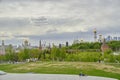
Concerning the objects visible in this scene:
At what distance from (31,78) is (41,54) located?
47175 mm

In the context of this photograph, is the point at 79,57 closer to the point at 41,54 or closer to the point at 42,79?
the point at 41,54

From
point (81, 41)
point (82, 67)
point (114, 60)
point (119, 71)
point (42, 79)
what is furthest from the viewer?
point (81, 41)

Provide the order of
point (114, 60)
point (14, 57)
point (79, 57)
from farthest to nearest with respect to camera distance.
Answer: point (14, 57)
point (79, 57)
point (114, 60)

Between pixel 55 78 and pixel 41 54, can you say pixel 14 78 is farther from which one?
pixel 41 54

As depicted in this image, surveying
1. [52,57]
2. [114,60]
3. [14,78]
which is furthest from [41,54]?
[14,78]

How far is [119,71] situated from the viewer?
94.6 feet

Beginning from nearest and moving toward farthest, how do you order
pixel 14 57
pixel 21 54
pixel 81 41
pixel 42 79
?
pixel 42 79, pixel 21 54, pixel 14 57, pixel 81 41

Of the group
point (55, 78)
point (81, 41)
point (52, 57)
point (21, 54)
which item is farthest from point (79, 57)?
point (81, 41)

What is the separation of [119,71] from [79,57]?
2387 cm

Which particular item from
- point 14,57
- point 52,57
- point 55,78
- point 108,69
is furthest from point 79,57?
point 55,78

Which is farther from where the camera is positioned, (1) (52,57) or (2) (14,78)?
(1) (52,57)

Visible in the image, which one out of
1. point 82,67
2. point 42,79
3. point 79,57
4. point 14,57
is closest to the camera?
point 42,79

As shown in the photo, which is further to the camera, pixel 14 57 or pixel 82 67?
pixel 14 57

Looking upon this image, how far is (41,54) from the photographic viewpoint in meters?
65.6
